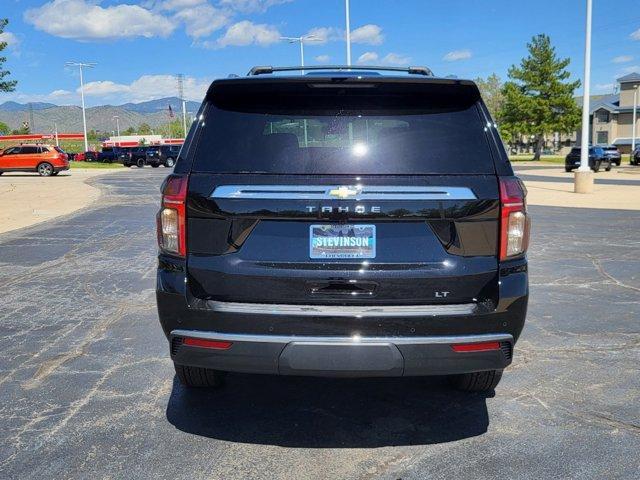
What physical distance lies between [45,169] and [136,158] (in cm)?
1813

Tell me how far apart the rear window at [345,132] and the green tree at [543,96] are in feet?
210

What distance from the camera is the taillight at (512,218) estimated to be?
3146 millimetres

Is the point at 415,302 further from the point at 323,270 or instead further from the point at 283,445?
the point at 283,445

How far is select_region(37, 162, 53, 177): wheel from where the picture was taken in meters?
36.1

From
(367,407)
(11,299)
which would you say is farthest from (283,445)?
(11,299)

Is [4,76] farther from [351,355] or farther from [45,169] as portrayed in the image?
[351,355]

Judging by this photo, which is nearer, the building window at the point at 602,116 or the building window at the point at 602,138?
the building window at the point at 602,138

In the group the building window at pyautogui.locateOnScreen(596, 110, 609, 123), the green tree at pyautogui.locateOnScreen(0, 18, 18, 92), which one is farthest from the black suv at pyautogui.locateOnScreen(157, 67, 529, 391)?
the building window at pyautogui.locateOnScreen(596, 110, 609, 123)

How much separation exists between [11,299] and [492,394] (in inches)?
209

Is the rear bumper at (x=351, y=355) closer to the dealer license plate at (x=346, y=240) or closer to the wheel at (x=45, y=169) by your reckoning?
the dealer license plate at (x=346, y=240)

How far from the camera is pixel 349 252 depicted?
310 centimetres

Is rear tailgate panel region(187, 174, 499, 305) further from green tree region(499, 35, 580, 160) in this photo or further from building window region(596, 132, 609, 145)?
building window region(596, 132, 609, 145)

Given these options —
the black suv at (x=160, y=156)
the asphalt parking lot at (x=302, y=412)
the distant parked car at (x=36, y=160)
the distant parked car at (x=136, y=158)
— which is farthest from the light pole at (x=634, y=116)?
the asphalt parking lot at (x=302, y=412)

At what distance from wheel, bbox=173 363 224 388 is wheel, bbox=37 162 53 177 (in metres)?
35.5
